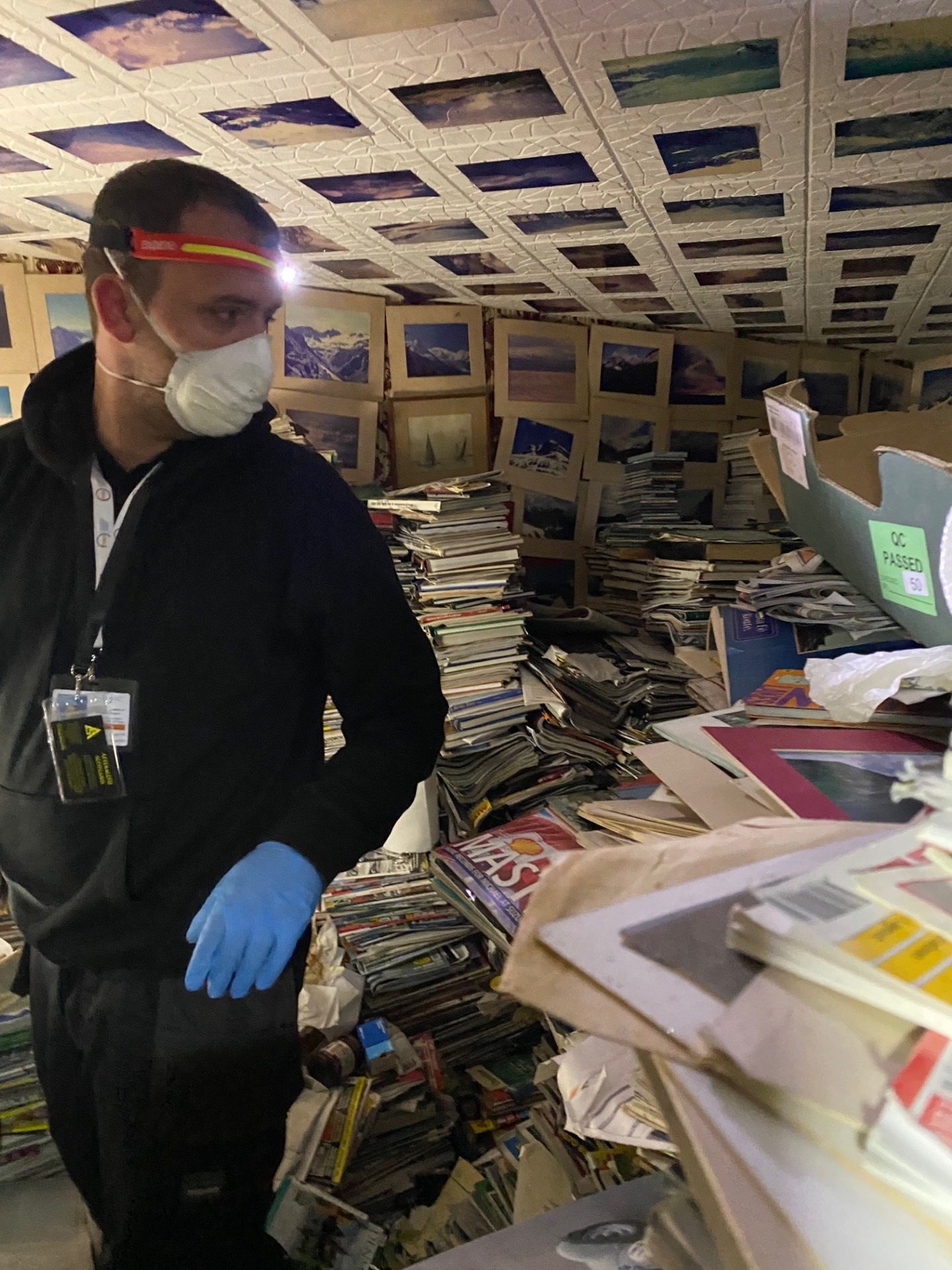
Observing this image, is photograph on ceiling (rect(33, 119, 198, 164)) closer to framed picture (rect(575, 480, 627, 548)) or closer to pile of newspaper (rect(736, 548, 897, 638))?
pile of newspaper (rect(736, 548, 897, 638))

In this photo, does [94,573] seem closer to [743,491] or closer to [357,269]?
[357,269]

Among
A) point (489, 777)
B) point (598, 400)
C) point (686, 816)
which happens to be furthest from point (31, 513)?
point (598, 400)

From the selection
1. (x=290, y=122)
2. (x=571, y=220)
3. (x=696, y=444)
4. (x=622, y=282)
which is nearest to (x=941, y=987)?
(x=290, y=122)

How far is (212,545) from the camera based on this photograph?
4.17ft

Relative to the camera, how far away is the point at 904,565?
3.52ft

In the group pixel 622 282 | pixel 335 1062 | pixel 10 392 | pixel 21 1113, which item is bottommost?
pixel 335 1062

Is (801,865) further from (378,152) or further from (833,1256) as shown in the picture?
(378,152)

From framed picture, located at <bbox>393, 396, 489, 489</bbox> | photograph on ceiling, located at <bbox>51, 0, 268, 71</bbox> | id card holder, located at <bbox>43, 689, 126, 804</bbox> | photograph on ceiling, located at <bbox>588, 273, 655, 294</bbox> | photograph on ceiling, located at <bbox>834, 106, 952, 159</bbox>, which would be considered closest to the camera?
photograph on ceiling, located at <bbox>51, 0, 268, 71</bbox>

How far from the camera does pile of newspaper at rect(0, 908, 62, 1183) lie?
1789 mm

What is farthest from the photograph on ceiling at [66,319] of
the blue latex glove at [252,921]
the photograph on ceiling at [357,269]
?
the blue latex glove at [252,921]

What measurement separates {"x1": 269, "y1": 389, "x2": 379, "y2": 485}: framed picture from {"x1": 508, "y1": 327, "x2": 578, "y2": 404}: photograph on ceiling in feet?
1.77

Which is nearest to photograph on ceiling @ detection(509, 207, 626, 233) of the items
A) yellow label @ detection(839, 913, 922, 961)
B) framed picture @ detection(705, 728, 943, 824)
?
framed picture @ detection(705, 728, 943, 824)

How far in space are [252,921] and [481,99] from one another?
1.32 m

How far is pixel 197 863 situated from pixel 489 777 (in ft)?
4.82
